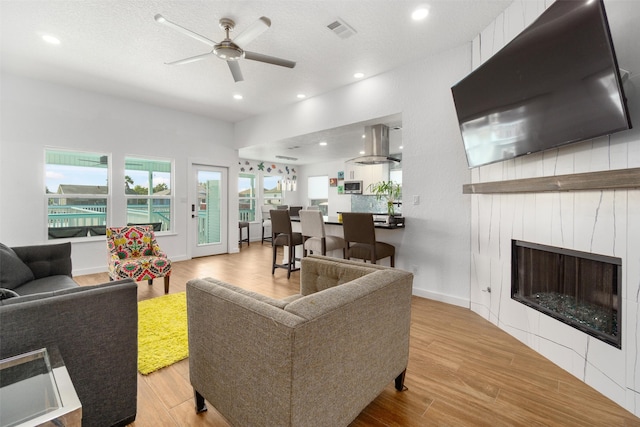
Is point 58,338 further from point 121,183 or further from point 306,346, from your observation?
point 121,183

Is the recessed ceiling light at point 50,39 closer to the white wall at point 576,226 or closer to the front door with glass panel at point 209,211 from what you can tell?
the front door with glass panel at point 209,211

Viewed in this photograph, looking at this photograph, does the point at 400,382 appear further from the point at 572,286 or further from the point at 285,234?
the point at 285,234

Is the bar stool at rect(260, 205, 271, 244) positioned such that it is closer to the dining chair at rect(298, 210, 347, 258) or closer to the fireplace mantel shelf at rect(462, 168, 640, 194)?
the dining chair at rect(298, 210, 347, 258)

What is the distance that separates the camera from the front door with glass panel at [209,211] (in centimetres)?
589

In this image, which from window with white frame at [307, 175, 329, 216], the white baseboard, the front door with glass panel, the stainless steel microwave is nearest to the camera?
the white baseboard

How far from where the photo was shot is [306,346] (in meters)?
1.00

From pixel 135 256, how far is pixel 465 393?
12.5 feet

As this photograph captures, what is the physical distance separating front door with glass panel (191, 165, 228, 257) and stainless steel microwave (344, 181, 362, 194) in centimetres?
306

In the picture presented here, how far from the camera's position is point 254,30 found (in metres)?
2.32

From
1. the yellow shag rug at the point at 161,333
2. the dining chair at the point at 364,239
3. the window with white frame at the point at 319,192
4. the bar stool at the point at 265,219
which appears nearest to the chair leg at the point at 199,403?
the yellow shag rug at the point at 161,333

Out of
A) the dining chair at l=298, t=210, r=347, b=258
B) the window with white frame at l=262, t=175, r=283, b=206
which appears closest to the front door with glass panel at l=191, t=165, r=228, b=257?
the window with white frame at l=262, t=175, r=283, b=206

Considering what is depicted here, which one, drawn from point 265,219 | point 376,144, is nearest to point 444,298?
point 376,144

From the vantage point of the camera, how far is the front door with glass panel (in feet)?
19.3

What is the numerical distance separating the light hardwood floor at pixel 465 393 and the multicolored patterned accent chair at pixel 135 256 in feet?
5.47
